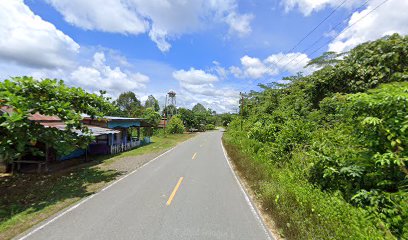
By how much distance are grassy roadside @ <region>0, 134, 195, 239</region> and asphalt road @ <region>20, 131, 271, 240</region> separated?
0.61 meters

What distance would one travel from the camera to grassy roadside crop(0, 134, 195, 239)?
6383 mm

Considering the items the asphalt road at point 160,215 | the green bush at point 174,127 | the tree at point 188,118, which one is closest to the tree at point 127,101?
the tree at point 188,118

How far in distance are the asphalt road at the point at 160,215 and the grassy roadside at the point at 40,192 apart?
609mm

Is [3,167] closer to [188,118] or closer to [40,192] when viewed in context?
[40,192]

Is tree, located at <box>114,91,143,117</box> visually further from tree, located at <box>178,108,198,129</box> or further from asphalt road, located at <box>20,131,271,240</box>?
asphalt road, located at <box>20,131,271,240</box>

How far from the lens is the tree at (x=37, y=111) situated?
823 cm

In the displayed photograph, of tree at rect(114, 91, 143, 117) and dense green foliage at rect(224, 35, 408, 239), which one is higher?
tree at rect(114, 91, 143, 117)

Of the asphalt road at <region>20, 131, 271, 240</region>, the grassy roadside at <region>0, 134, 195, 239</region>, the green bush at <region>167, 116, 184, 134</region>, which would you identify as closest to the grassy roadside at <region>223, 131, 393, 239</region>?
the asphalt road at <region>20, 131, 271, 240</region>

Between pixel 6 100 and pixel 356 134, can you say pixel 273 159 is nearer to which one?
pixel 356 134

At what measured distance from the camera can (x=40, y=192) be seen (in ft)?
30.7

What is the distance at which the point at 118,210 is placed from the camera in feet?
22.7

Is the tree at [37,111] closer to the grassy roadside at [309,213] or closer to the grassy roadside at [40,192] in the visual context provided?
the grassy roadside at [40,192]

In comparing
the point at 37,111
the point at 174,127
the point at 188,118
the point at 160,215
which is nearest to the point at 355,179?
the point at 160,215

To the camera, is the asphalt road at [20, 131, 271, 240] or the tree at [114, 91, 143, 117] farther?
the tree at [114, 91, 143, 117]
